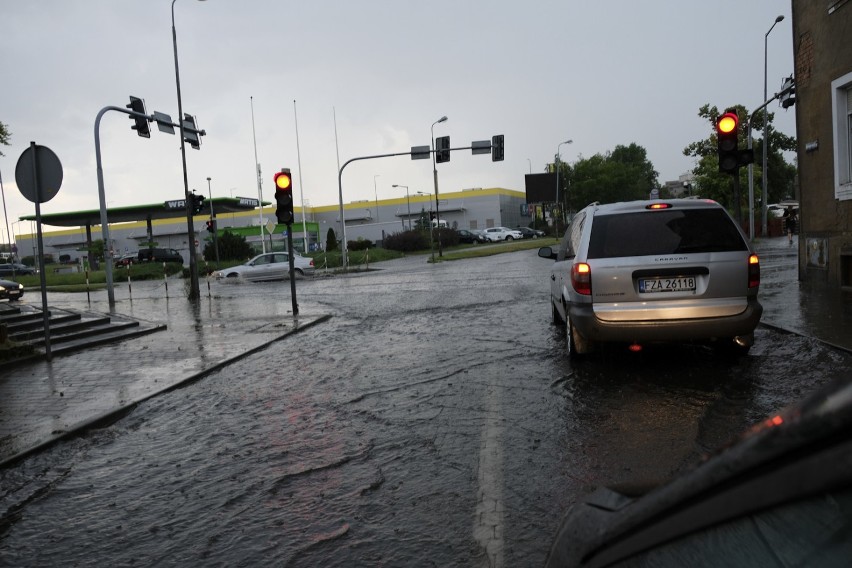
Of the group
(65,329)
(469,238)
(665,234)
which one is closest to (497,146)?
(65,329)

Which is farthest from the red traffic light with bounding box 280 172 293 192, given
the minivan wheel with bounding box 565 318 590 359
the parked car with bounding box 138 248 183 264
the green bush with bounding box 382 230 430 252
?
the parked car with bounding box 138 248 183 264

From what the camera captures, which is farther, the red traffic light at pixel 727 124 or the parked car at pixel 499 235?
the parked car at pixel 499 235

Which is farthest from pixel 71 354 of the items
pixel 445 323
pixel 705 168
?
pixel 705 168

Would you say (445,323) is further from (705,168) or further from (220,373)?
(705,168)

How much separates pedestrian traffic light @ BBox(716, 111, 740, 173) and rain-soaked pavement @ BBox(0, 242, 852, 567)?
331cm

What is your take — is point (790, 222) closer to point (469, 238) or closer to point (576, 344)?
point (576, 344)

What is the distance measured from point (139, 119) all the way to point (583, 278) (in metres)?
17.4

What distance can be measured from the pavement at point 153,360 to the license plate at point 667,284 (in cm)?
241

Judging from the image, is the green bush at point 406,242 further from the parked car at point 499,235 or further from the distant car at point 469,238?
the parked car at point 499,235

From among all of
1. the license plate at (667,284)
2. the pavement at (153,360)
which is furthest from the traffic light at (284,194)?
the license plate at (667,284)

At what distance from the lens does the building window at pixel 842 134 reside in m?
12.9

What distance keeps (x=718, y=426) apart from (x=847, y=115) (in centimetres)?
1045

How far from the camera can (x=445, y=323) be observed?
12617 mm

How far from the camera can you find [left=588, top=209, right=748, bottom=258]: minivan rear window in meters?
7.08
